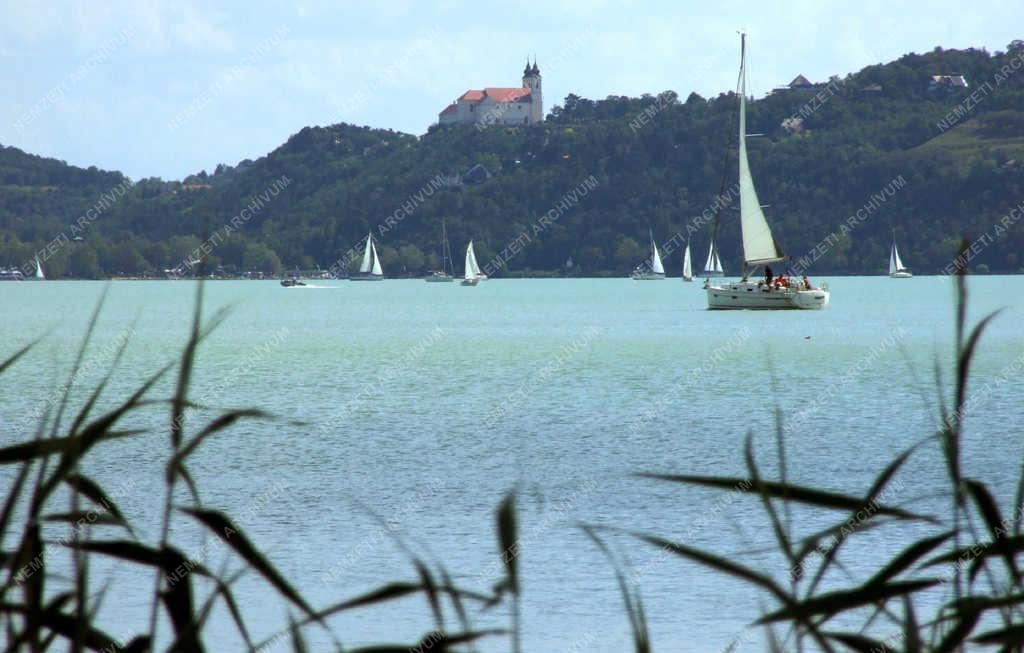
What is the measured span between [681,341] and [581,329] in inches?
521

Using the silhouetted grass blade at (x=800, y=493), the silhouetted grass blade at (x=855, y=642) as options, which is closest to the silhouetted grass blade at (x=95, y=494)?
the silhouetted grass blade at (x=800, y=493)

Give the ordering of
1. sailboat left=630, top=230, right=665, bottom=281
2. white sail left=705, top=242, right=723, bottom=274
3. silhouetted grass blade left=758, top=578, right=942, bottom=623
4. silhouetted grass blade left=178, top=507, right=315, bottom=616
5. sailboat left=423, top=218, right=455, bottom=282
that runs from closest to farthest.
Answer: silhouetted grass blade left=758, top=578, right=942, bottom=623 < silhouetted grass blade left=178, top=507, right=315, bottom=616 < white sail left=705, top=242, right=723, bottom=274 < sailboat left=630, top=230, right=665, bottom=281 < sailboat left=423, top=218, right=455, bottom=282

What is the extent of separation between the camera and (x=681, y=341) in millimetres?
55250

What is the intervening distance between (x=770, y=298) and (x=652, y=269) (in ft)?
353

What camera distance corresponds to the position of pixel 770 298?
5753 cm

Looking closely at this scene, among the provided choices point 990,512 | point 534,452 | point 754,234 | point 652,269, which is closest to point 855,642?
point 990,512

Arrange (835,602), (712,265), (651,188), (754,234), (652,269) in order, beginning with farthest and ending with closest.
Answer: (651,188), (652,269), (712,265), (754,234), (835,602)

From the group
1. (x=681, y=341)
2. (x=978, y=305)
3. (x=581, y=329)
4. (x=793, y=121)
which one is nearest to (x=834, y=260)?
(x=793, y=121)

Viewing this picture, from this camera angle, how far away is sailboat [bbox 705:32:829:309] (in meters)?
55.6

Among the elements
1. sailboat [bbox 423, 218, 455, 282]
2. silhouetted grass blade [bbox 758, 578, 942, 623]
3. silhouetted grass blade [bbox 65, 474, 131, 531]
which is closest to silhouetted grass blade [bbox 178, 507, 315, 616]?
silhouetted grass blade [bbox 65, 474, 131, 531]

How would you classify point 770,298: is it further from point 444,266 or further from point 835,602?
point 444,266

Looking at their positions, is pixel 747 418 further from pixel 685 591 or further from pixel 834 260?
pixel 834 260

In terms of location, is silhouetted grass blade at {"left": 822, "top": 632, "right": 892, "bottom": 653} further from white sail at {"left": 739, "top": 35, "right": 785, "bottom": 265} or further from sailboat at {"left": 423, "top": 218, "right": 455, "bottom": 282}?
sailboat at {"left": 423, "top": 218, "right": 455, "bottom": 282}

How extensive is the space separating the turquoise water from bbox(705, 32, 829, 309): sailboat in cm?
179
